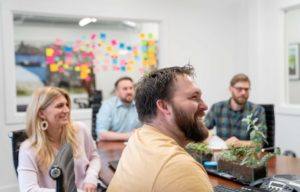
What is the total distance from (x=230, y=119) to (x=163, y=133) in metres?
2.04

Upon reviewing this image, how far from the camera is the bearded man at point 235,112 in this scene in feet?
9.59

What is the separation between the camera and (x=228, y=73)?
4855 mm

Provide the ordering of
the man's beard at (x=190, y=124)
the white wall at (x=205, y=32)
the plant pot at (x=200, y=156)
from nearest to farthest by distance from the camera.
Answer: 1. the man's beard at (x=190, y=124)
2. the plant pot at (x=200, y=156)
3. the white wall at (x=205, y=32)

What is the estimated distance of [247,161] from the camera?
164 cm

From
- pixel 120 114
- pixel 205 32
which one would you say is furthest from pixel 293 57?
pixel 120 114

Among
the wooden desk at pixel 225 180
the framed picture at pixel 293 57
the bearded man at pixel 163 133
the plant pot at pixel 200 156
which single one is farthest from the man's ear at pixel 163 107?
the framed picture at pixel 293 57

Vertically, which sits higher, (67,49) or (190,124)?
(67,49)

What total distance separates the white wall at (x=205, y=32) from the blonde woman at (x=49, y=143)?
6.82 feet

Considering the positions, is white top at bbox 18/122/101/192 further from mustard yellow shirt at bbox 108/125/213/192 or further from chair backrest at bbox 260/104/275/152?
chair backrest at bbox 260/104/275/152

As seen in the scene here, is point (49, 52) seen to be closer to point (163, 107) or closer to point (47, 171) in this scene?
point (47, 171)

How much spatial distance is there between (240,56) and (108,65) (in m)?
1.90

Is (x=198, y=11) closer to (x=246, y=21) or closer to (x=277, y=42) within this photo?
(x=246, y=21)

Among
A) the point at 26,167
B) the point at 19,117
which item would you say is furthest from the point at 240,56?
the point at 26,167

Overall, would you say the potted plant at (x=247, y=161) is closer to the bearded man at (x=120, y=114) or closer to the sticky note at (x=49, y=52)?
the bearded man at (x=120, y=114)
